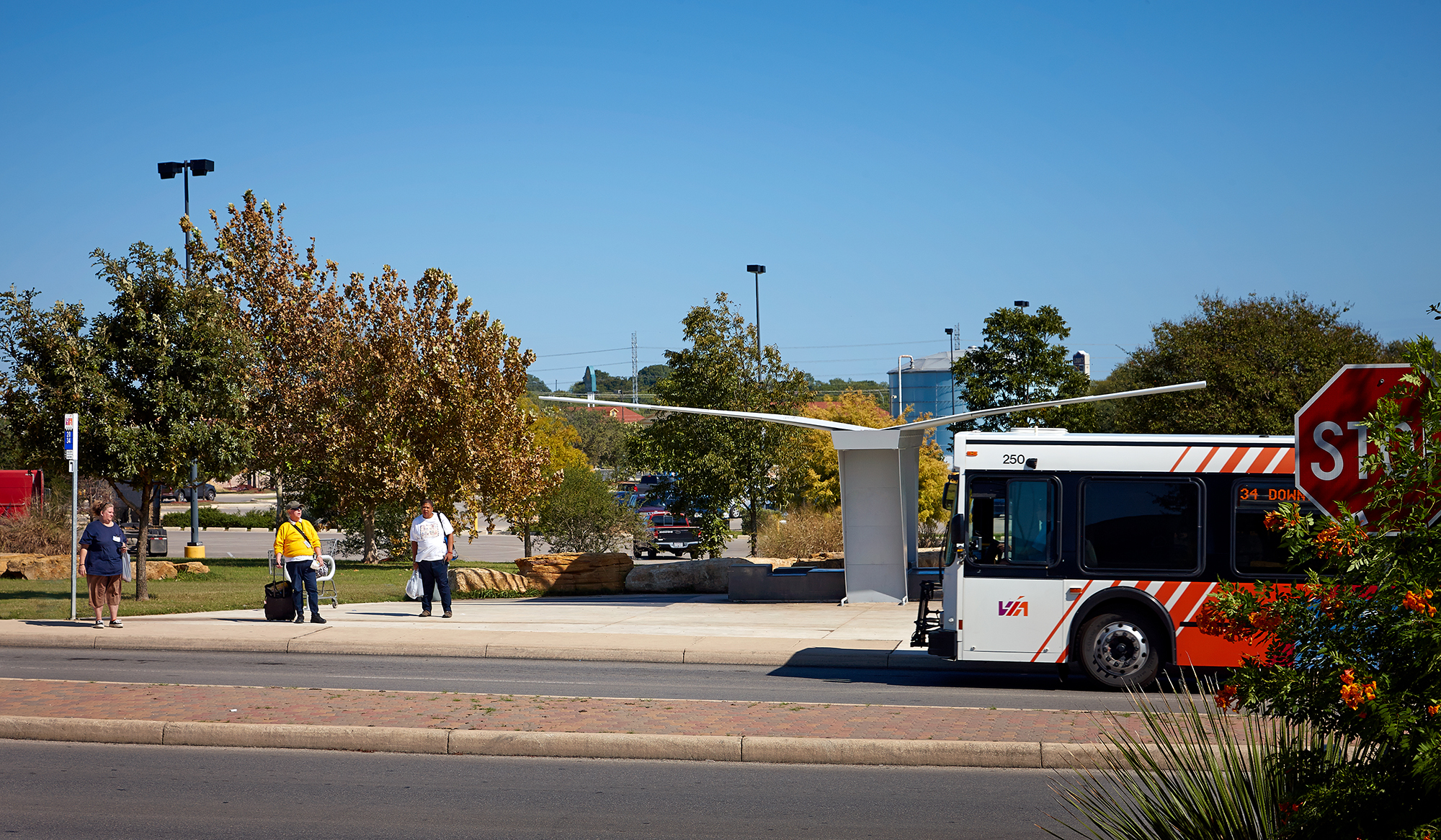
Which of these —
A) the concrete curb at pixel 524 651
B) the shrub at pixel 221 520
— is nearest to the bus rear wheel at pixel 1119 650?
the concrete curb at pixel 524 651

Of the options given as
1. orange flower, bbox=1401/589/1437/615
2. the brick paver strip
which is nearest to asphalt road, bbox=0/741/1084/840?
the brick paver strip

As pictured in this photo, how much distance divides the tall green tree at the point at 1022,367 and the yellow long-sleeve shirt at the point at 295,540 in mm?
16209

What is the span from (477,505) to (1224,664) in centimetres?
2229

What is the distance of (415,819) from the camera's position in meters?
6.83

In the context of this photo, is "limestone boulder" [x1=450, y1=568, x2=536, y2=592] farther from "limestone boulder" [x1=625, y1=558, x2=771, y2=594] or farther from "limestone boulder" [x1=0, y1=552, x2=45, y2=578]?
"limestone boulder" [x1=0, y1=552, x2=45, y2=578]

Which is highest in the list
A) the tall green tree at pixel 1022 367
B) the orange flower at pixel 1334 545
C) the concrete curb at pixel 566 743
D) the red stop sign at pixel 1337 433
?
the tall green tree at pixel 1022 367

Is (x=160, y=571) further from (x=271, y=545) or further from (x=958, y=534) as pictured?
(x=271, y=545)

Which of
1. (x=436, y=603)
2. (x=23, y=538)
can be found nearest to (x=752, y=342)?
(x=436, y=603)

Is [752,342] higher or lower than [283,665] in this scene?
higher

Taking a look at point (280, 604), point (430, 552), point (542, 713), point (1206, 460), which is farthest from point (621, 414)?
point (542, 713)

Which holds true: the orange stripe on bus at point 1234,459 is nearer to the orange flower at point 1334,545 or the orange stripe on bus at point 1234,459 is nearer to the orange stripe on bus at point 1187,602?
the orange stripe on bus at point 1187,602

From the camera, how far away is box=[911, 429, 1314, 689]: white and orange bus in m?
12.1

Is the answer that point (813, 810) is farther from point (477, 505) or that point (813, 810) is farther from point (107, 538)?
point (477, 505)

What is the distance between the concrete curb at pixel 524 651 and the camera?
1397 cm
